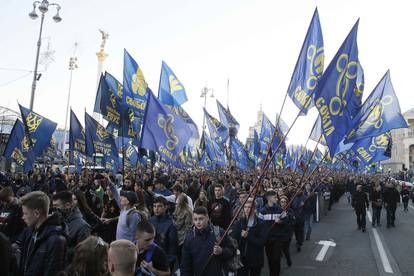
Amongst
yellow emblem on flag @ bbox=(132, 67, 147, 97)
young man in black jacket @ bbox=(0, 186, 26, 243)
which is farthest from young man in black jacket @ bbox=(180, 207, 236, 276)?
yellow emblem on flag @ bbox=(132, 67, 147, 97)

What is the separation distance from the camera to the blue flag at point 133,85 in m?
11.4

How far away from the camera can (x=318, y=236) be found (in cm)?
1200

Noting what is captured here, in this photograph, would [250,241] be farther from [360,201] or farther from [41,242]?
[360,201]

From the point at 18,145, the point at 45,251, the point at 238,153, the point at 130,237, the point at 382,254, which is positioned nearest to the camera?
the point at 45,251

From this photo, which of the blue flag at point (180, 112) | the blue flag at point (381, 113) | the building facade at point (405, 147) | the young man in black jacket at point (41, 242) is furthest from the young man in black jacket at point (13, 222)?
the building facade at point (405, 147)

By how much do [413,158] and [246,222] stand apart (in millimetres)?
81384

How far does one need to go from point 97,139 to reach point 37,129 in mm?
2932

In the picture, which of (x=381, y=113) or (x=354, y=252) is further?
(x=381, y=113)

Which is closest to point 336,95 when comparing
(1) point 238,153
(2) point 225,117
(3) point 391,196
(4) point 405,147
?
(3) point 391,196

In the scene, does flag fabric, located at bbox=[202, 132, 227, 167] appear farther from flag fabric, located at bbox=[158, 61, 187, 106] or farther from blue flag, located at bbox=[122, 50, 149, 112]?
Result: blue flag, located at bbox=[122, 50, 149, 112]

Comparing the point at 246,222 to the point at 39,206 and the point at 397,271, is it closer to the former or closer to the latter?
the point at 39,206

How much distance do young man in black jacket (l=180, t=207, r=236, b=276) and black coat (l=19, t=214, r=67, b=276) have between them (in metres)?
1.47

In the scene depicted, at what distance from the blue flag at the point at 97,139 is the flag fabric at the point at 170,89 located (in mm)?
2922

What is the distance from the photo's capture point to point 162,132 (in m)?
9.22
